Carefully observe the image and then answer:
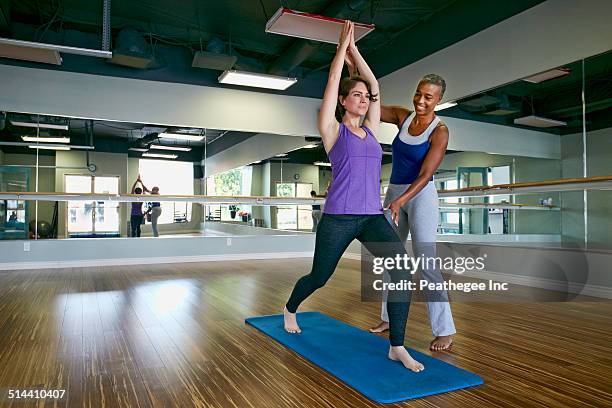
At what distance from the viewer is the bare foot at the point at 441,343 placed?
2314 millimetres

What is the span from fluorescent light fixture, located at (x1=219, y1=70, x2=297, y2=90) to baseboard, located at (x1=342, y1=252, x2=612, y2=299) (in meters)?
3.36

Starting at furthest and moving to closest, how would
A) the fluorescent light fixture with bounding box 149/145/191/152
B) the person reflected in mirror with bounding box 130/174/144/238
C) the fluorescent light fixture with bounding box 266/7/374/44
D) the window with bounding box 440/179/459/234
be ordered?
the fluorescent light fixture with bounding box 149/145/191/152 → the person reflected in mirror with bounding box 130/174/144/238 → the window with bounding box 440/179/459/234 → the fluorescent light fixture with bounding box 266/7/374/44

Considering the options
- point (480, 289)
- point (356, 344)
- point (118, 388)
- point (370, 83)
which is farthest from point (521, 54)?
point (118, 388)

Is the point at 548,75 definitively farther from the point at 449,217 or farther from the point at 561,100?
the point at 449,217

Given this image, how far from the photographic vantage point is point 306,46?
5.73 metres

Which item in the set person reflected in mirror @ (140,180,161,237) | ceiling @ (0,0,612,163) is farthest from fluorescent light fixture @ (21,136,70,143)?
person reflected in mirror @ (140,180,161,237)

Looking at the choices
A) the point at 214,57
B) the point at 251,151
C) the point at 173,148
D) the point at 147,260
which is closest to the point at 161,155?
the point at 173,148

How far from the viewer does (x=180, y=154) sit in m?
6.58

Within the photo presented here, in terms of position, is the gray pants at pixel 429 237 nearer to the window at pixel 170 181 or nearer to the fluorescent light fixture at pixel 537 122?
the fluorescent light fixture at pixel 537 122

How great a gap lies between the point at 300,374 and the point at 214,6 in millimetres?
4608

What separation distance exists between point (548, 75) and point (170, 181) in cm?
486

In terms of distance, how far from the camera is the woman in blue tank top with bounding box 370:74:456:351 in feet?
7.54

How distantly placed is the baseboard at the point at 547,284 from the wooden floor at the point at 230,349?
0.91 ft

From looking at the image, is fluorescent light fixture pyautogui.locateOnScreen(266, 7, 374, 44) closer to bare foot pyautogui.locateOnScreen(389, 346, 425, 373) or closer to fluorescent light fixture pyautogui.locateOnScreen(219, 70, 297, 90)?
fluorescent light fixture pyautogui.locateOnScreen(219, 70, 297, 90)
